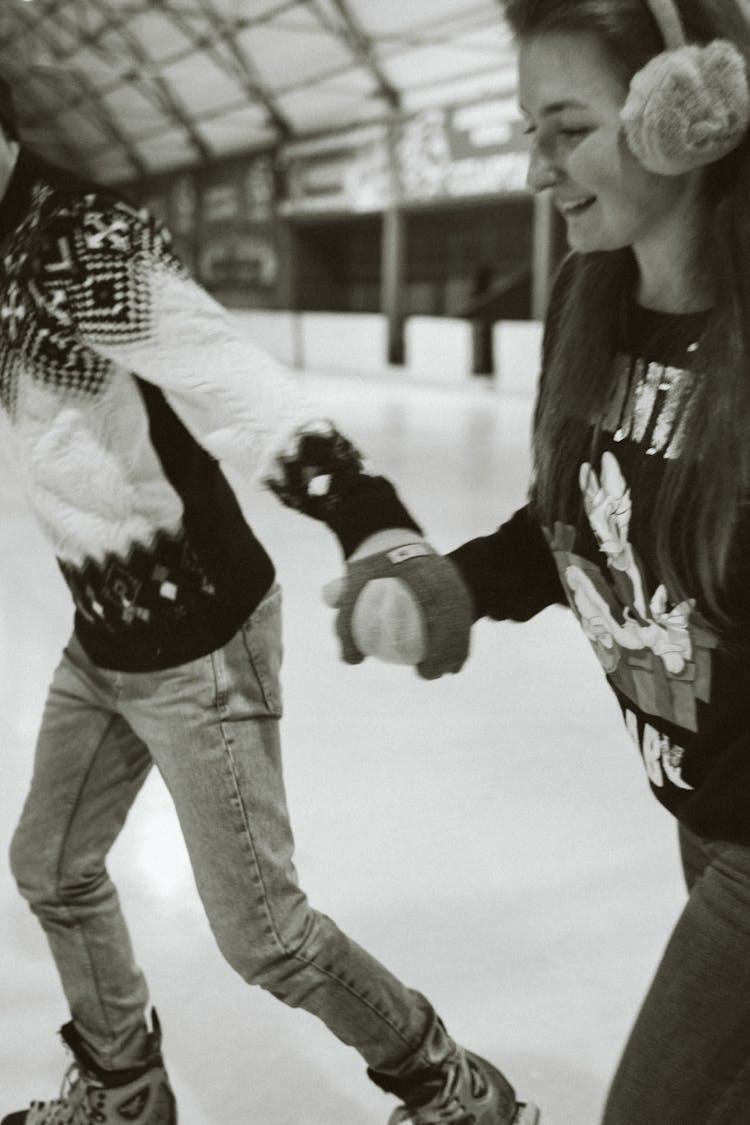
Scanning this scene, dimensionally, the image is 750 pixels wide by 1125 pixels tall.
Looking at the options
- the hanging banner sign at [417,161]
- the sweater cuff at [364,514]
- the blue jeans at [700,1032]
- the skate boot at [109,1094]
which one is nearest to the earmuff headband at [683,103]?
the sweater cuff at [364,514]

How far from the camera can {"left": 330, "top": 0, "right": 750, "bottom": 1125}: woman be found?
2.74ft

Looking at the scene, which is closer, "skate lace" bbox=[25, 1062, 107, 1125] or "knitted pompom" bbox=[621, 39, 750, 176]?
"knitted pompom" bbox=[621, 39, 750, 176]

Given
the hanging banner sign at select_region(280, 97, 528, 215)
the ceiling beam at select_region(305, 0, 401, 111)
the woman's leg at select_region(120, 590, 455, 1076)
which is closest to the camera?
the woman's leg at select_region(120, 590, 455, 1076)

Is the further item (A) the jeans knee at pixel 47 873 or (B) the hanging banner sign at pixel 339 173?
(B) the hanging banner sign at pixel 339 173

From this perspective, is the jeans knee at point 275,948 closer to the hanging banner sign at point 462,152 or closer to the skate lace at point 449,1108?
the skate lace at point 449,1108

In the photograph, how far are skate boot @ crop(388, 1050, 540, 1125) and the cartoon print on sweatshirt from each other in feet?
1.94

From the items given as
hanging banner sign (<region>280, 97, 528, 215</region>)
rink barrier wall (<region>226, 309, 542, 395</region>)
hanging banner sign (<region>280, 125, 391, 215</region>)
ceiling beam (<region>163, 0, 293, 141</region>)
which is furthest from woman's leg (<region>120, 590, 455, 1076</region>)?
hanging banner sign (<region>280, 125, 391, 215</region>)

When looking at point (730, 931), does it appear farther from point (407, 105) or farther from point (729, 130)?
point (407, 105)

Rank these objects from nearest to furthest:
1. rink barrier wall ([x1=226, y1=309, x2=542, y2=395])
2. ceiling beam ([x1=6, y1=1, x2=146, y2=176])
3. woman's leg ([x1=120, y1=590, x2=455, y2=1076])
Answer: woman's leg ([x1=120, y1=590, x2=455, y2=1076]), rink barrier wall ([x1=226, y1=309, x2=542, y2=395]), ceiling beam ([x1=6, y1=1, x2=146, y2=176])

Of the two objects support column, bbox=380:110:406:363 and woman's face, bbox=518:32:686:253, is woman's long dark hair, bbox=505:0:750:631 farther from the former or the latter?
support column, bbox=380:110:406:363

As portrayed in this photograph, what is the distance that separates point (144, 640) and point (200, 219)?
2254 centimetres

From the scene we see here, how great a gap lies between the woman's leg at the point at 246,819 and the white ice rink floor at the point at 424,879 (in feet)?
1.42

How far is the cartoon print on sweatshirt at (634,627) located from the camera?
0.90 metres

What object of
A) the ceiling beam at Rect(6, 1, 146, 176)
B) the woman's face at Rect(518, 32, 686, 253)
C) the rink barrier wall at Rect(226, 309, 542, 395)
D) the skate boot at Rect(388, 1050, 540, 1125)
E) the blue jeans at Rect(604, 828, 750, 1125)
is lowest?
the rink barrier wall at Rect(226, 309, 542, 395)
